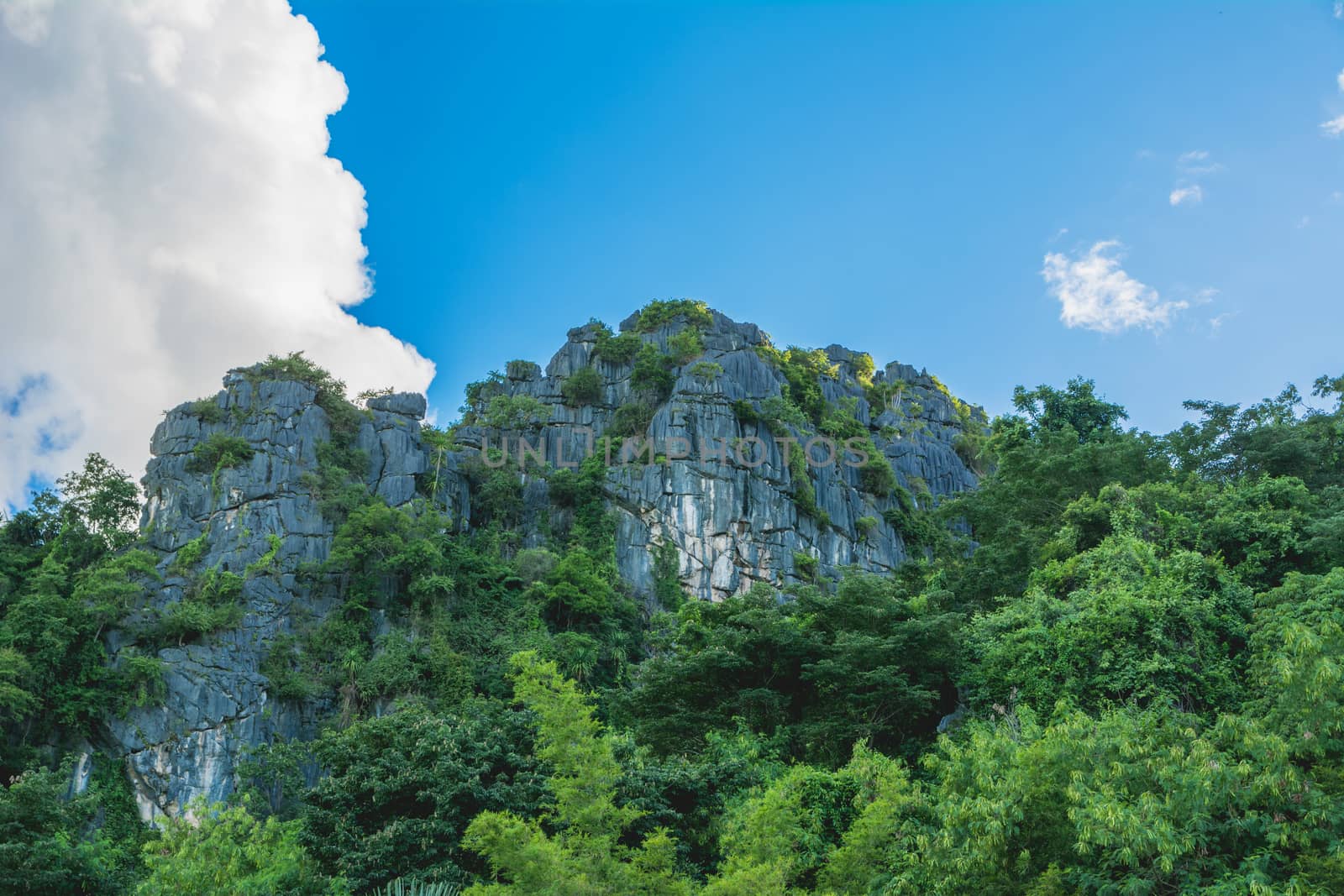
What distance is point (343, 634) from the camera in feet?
94.3

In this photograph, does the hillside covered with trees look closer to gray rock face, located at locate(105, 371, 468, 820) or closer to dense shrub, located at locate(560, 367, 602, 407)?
gray rock face, located at locate(105, 371, 468, 820)

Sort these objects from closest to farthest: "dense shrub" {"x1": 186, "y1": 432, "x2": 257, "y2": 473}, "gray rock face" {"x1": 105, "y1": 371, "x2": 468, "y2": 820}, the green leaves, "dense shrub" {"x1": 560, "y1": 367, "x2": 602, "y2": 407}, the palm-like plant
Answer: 1. the palm-like plant
2. the green leaves
3. "gray rock face" {"x1": 105, "y1": 371, "x2": 468, "y2": 820}
4. "dense shrub" {"x1": 186, "y1": 432, "x2": 257, "y2": 473}
5. "dense shrub" {"x1": 560, "y1": 367, "x2": 602, "y2": 407}

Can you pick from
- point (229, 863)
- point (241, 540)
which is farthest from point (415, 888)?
point (241, 540)

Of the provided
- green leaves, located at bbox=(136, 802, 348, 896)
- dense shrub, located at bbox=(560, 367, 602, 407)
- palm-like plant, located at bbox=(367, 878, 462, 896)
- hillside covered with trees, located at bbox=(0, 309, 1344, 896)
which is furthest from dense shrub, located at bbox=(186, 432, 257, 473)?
palm-like plant, located at bbox=(367, 878, 462, 896)

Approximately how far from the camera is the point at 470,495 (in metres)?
36.3

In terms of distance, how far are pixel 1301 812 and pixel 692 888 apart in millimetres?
6037

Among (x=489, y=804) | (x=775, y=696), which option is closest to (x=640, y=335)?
(x=775, y=696)

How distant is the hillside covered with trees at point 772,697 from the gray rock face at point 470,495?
1.86 feet

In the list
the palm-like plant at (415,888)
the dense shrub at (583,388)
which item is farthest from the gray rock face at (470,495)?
the palm-like plant at (415,888)

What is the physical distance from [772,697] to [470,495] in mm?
21299

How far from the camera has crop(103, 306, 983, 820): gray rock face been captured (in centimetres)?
2575

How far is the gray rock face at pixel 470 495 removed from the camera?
2575 cm

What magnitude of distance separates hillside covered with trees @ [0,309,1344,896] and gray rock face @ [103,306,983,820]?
22.3 inches

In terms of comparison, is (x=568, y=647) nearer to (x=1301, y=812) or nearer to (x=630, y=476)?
(x=630, y=476)
